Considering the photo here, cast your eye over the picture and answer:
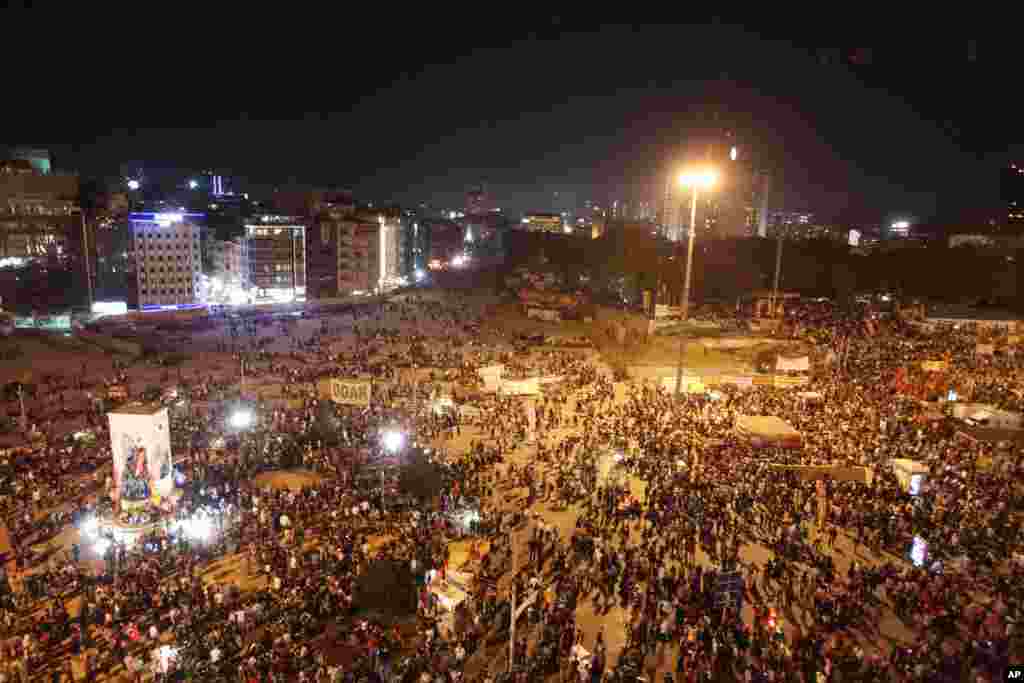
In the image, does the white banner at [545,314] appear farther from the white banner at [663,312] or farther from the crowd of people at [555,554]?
the crowd of people at [555,554]

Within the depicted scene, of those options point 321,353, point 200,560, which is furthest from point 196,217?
point 200,560

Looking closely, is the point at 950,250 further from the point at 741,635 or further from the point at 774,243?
the point at 741,635

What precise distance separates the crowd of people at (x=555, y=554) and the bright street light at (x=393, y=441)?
386 millimetres

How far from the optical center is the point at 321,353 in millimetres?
34094

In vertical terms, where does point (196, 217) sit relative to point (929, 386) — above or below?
above

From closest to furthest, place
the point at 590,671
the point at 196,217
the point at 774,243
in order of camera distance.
Answer: the point at 590,671
the point at 196,217
the point at 774,243

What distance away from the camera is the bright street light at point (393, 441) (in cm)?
1869

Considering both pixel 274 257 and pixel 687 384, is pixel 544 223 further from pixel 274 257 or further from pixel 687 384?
pixel 687 384

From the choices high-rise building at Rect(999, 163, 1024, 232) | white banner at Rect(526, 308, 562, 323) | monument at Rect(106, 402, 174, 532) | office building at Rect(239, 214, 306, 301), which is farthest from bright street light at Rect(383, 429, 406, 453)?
high-rise building at Rect(999, 163, 1024, 232)

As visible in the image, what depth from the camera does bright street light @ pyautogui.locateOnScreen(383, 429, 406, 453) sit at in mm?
18688

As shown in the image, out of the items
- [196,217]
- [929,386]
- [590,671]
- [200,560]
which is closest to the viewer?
[590,671]

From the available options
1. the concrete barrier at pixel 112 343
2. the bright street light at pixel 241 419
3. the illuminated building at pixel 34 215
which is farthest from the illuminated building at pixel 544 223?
the bright street light at pixel 241 419

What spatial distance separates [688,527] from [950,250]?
211 ft

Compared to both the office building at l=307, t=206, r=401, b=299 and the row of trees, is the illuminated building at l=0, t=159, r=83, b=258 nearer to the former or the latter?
the office building at l=307, t=206, r=401, b=299
